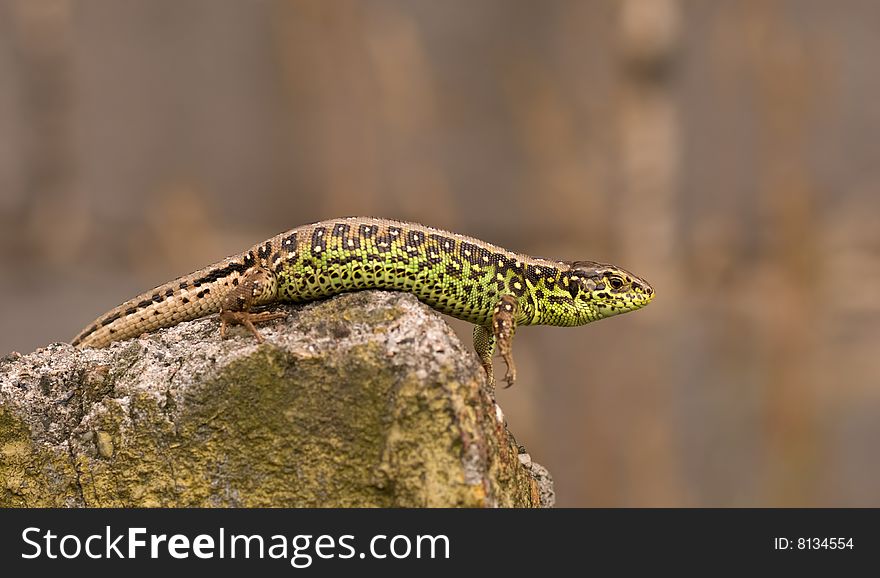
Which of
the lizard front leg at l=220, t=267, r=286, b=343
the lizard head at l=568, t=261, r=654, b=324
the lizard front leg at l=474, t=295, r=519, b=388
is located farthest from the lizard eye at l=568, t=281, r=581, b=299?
the lizard front leg at l=220, t=267, r=286, b=343

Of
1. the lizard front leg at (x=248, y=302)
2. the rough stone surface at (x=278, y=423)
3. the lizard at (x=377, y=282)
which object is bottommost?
the rough stone surface at (x=278, y=423)

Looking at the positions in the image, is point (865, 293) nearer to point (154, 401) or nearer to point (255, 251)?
point (255, 251)

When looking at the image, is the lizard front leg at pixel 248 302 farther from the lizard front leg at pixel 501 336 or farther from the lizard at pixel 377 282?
the lizard front leg at pixel 501 336

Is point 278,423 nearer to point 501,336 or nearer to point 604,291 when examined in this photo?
point 501,336

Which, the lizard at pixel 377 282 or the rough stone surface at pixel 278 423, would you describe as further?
the lizard at pixel 377 282

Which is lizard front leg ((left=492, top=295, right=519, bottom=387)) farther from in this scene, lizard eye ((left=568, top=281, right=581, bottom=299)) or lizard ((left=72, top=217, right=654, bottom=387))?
lizard eye ((left=568, top=281, right=581, bottom=299))

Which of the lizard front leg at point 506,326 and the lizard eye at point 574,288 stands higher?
the lizard eye at point 574,288

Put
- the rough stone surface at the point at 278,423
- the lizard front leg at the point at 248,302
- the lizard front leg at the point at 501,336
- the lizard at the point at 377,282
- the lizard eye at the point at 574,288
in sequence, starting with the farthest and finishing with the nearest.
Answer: the lizard eye at the point at 574,288 < the lizard front leg at the point at 501,336 < the lizard at the point at 377,282 < the lizard front leg at the point at 248,302 < the rough stone surface at the point at 278,423

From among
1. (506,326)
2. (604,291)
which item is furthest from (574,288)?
(506,326)

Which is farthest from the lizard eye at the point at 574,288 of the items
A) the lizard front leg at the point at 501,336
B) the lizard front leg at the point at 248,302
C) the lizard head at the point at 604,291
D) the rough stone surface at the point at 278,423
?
the lizard front leg at the point at 248,302
